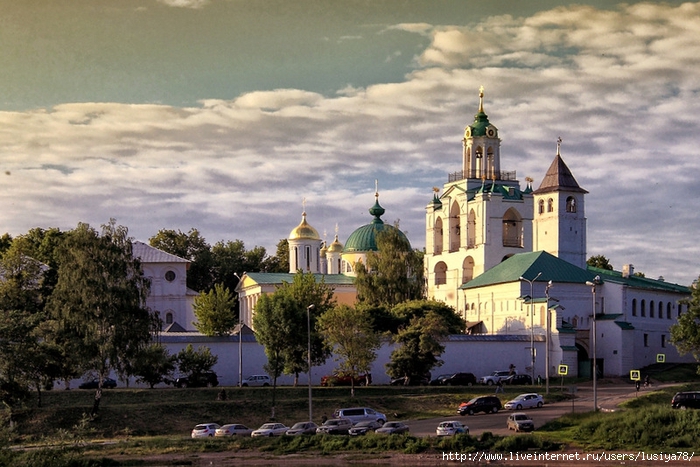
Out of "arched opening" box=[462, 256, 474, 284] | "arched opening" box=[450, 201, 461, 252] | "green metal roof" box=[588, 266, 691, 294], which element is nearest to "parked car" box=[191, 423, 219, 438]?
"green metal roof" box=[588, 266, 691, 294]

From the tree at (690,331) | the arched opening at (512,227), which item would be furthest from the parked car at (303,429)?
the arched opening at (512,227)

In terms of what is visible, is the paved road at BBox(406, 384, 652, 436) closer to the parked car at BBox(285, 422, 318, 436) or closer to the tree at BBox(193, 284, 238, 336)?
the parked car at BBox(285, 422, 318, 436)

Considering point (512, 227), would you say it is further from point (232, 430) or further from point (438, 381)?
point (232, 430)

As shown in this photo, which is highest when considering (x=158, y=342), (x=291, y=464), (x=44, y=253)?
(x=44, y=253)

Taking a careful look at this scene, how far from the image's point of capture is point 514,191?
11100cm

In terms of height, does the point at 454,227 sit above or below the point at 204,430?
above

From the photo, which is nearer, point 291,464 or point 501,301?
point 291,464

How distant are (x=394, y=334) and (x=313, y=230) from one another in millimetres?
48391

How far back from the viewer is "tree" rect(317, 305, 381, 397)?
3024 inches

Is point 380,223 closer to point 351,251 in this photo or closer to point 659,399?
point 351,251

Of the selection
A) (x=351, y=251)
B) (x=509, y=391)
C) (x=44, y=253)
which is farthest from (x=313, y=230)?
(x=509, y=391)

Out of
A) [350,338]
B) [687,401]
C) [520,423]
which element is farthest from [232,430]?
[687,401]

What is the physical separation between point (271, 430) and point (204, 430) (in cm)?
341

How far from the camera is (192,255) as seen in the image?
445 feet
